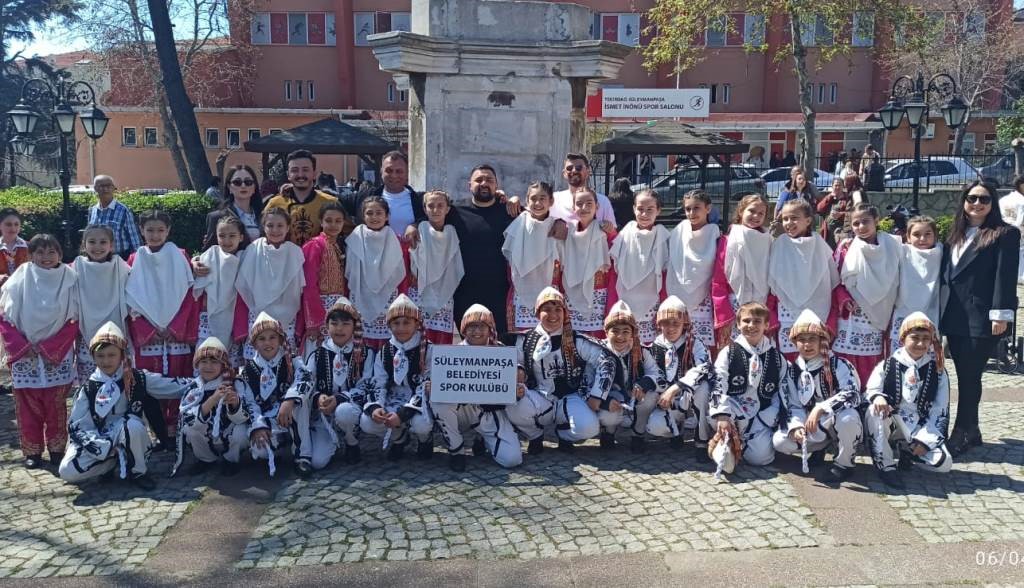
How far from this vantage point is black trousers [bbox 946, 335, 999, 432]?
5.72 metres

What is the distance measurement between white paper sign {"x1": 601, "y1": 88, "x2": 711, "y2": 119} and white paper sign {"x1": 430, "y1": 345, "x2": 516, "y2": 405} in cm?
2380

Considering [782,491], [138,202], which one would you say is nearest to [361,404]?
[782,491]

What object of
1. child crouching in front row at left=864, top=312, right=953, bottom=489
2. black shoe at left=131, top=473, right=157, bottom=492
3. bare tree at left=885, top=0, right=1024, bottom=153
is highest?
bare tree at left=885, top=0, right=1024, bottom=153

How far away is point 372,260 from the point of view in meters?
6.29

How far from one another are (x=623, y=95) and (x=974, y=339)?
23521mm

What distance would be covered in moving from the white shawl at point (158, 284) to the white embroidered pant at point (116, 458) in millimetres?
839

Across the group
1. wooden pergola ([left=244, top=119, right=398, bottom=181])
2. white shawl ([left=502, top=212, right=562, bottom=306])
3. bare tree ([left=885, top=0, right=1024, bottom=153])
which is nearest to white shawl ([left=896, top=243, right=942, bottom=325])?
white shawl ([left=502, top=212, right=562, bottom=306])

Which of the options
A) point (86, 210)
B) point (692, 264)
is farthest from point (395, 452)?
point (86, 210)

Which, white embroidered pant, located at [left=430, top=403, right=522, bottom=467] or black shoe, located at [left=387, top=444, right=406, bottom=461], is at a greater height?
white embroidered pant, located at [left=430, top=403, right=522, bottom=467]

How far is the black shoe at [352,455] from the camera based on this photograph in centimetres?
564

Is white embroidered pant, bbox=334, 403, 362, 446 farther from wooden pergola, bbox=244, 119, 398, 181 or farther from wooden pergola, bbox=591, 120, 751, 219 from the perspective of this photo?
wooden pergola, bbox=244, 119, 398, 181

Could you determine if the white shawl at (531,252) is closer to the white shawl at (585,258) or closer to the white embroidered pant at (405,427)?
the white shawl at (585,258)

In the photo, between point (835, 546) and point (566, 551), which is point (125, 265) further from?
point (835, 546)

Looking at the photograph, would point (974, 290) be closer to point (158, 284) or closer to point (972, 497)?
point (972, 497)
